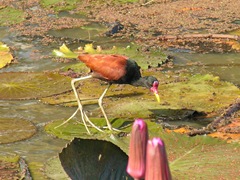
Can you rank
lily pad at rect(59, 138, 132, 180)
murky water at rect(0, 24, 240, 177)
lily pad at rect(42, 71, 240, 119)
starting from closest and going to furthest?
1. lily pad at rect(59, 138, 132, 180)
2. murky water at rect(0, 24, 240, 177)
3. lily pad at rect(42, 71, 240, 119)

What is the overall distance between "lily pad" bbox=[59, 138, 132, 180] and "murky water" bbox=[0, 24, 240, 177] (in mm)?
2476

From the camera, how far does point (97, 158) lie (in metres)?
1.46

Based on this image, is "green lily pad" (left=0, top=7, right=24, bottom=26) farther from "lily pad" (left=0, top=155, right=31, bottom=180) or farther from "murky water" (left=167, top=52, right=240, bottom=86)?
"lily pad" (left=0, top=155, right=31, bottom=180)

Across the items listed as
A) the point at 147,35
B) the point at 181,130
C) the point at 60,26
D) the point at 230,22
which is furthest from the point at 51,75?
the point at 230,22

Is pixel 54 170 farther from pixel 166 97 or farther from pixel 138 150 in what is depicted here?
pixel 138 150

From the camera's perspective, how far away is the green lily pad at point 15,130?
4203 mm

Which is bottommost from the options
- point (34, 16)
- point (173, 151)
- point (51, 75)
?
point (34, 16)

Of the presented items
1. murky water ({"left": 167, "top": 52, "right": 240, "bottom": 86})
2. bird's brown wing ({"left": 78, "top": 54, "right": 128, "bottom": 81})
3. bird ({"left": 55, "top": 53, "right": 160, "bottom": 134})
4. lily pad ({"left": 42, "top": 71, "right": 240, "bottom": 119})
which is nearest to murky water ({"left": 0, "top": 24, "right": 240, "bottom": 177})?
murky water ({"left": 167, "top": 52, "right": 240, "bottom": 86})

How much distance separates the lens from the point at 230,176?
2.86 meters

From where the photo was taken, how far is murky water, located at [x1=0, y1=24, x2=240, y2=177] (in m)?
4.14

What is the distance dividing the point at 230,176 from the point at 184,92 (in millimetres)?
2268

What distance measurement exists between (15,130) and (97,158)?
9.90 feet

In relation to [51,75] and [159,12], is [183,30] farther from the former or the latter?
[51,75]

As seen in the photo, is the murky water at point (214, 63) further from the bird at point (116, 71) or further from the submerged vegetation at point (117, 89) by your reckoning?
the bird at point (116, 71)
